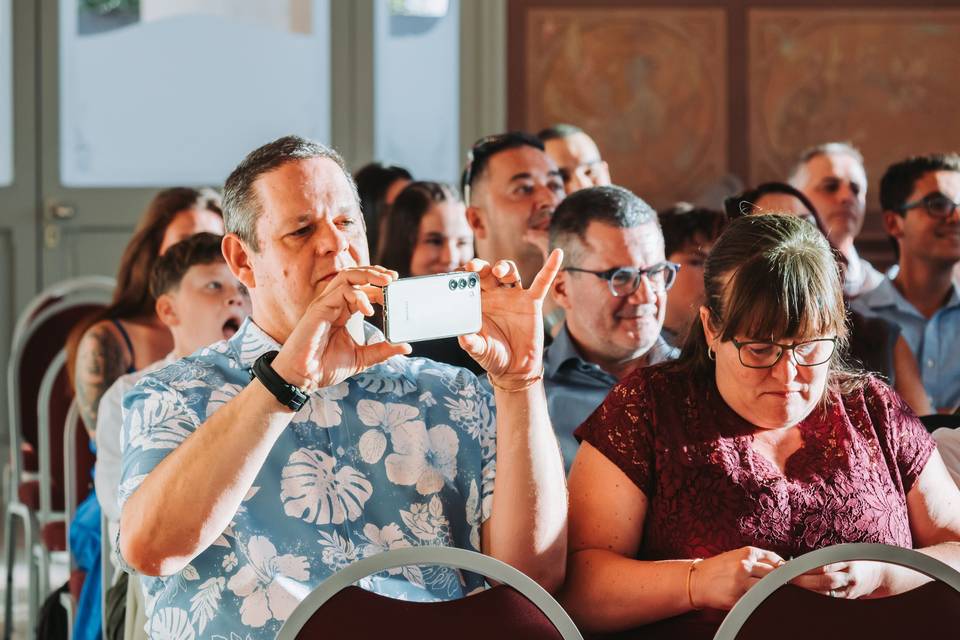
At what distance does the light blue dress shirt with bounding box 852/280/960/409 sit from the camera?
3395mm

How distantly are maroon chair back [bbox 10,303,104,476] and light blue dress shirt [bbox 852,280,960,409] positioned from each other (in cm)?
230

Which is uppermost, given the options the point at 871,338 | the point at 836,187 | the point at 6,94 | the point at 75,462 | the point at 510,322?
the point at 6,94

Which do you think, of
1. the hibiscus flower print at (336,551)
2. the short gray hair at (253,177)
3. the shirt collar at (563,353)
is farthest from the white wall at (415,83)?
the hibiscus flower print at (336,551)

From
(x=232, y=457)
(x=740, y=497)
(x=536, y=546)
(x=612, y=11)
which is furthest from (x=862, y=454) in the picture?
(x=612, y=11)

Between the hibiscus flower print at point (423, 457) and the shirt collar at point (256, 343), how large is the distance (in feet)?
0.28

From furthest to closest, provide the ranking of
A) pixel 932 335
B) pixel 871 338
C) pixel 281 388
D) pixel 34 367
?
1. pixel 34 367
2. pixel 932 335
3. pixel 871 338
4. pixel 281 388

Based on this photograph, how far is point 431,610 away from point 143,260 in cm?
218

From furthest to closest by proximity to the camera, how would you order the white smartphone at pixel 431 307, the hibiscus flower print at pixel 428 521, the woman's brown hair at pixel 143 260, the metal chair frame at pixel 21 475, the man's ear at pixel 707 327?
the metal chair frame at pixel 21 475 → the woman's brown hair at pixel 143 260 → the man's ear at pixel 707 327 → the hibiscus flower print at pixel 428 521 → the white smartphone at pixel 431 307

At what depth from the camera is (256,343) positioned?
1833mm

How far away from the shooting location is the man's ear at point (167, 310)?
2895 millimetres

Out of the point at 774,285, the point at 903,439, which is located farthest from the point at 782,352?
the point at 903,439

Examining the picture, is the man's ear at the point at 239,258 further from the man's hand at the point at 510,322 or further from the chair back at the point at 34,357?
the chair back at the point at 34,357

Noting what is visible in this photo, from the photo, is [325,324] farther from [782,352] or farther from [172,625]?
[782,352]

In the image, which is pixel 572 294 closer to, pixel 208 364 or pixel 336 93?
pixel 208 364
